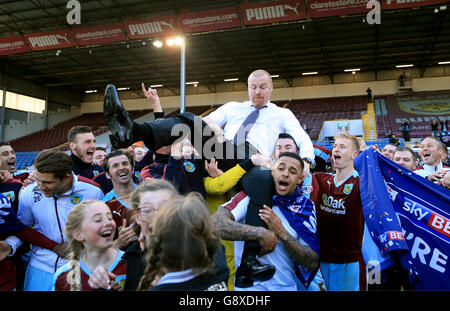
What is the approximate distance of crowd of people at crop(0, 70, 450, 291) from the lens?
1.48 metres

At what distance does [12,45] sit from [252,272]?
19.1 metres

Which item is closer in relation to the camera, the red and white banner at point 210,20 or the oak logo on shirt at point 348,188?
the oak logo on shirt at point 348,188

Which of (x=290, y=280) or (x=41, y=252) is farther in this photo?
(x=41, y=252)

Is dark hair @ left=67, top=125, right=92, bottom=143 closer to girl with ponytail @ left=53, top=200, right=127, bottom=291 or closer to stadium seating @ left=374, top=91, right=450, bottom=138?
girl with ponytail @ left=53, top=200, right=127, bottom=291

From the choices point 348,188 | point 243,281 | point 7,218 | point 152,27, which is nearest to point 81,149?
point 7,218

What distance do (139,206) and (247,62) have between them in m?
21.1

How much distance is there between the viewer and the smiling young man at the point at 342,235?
3.06 metres

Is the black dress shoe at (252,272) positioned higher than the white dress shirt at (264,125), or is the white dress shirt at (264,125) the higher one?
the white dress shirt at (264,125)

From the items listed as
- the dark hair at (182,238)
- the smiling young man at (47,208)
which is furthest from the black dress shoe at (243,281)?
the smiling young man at (47,208)

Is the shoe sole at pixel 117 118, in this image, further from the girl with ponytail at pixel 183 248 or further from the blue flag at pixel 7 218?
the girl with ponytail at pixel 183 248

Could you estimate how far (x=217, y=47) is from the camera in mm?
19672

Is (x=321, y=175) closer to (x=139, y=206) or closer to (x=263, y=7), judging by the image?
(x=139, y=206)

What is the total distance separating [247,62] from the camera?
22.1 meters
